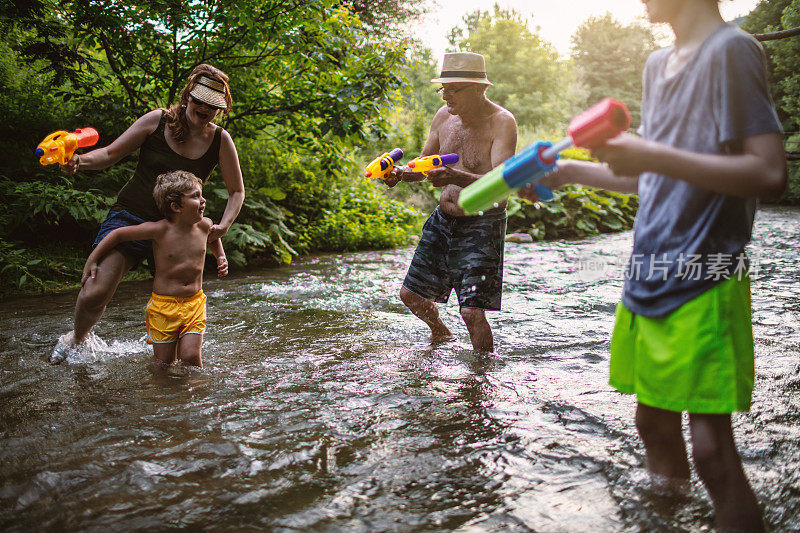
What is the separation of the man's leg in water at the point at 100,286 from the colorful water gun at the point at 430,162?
78.2 inches

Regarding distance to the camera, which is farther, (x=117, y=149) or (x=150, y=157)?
(x=150, y=157)

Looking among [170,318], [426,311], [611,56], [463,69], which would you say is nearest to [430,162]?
[463,69]

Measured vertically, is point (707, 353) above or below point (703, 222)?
below

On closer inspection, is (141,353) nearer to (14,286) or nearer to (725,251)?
(14,286)

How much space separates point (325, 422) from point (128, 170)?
20.1 ft

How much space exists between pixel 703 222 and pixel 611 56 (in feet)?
Answer: 161

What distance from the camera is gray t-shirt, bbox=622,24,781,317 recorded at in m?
1.63

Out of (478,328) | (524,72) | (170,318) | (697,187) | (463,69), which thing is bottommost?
(478,328)

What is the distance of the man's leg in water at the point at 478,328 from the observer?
13.6 feet

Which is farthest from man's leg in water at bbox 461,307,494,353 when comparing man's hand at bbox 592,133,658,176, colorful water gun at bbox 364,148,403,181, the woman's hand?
man's hand at bbox 592,133,658,176

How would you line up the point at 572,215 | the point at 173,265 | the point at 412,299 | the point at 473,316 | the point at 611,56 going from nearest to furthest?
the point at 173,265 < the point at 473,316 < the point at 412,299 < the point at 572,215 < the point at 611,56

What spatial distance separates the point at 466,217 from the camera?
13.9 ft

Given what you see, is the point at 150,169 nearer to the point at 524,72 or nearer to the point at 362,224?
the point at 362,224

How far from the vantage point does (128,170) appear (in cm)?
780
